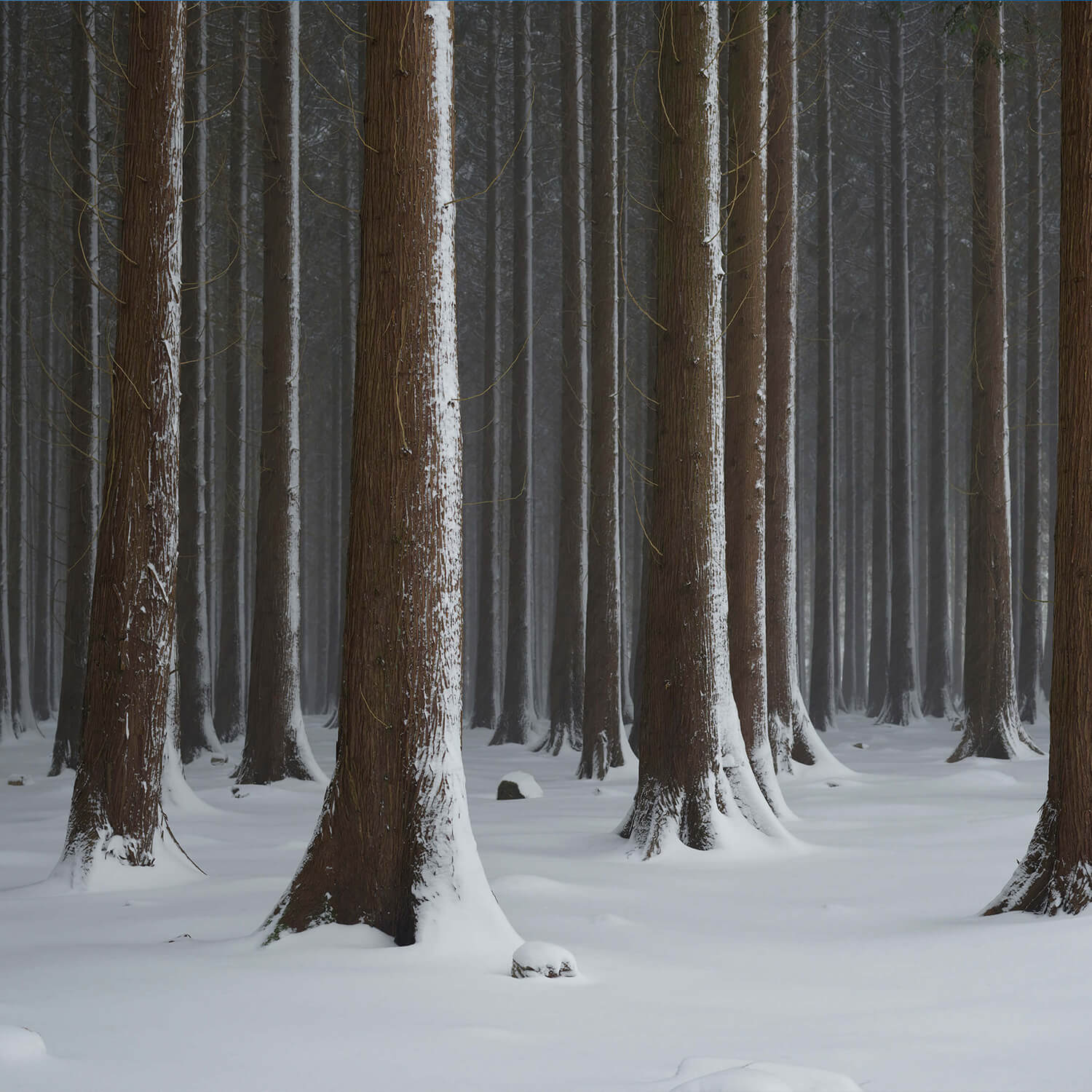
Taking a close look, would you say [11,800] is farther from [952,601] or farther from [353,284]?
[952,601]

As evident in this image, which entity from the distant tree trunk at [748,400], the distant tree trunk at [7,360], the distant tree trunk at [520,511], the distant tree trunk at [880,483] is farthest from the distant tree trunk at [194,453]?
the distant tree trunk at [880,483]

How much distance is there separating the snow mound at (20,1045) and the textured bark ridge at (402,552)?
59.0 inches

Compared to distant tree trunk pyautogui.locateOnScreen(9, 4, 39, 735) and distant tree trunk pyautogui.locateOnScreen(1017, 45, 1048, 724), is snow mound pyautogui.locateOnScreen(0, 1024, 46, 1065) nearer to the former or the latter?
distant tree trunk pyautogui.locateOnScreen(9, 4, 39, 735)

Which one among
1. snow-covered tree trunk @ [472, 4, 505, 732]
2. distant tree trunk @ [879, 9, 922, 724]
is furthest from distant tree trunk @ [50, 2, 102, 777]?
distant tree trunk @ [879, 9, 922, 724]

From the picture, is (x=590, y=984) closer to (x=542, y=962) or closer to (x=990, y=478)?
(x=542, y=962)

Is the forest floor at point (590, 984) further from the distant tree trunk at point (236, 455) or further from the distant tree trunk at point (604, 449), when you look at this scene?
the distant tree trunk at point (236, 455)

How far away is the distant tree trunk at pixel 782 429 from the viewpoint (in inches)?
484

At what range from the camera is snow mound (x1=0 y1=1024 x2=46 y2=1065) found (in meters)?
3.30

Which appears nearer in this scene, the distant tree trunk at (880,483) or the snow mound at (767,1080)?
the snow mound at (767,1080)

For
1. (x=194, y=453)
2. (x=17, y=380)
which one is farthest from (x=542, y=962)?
(x=17, y=380)

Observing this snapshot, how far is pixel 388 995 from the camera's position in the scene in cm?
414

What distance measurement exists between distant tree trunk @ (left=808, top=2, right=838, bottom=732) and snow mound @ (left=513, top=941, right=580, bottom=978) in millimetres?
16857

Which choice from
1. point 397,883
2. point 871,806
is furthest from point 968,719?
point 397,883

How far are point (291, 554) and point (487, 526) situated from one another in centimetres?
817
